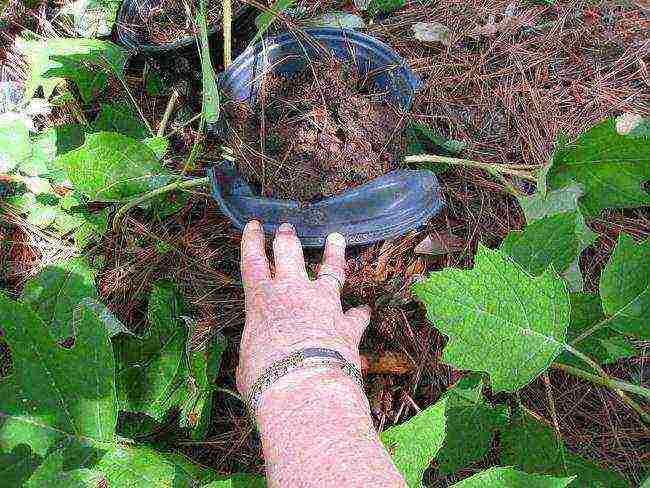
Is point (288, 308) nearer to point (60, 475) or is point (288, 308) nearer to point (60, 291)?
point (60, 475)

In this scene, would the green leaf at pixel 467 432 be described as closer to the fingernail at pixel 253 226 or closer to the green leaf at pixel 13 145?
the fingernail at pixel 253 226

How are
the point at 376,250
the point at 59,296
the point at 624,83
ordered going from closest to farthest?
the point at 59,296, the point at 376,250, the point at 624,83

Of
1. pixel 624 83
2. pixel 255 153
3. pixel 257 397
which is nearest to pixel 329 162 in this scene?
pixel 255 153

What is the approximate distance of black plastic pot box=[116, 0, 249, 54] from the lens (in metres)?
1.98

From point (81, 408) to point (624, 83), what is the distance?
2.17 meters

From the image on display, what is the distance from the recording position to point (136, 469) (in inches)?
50.3

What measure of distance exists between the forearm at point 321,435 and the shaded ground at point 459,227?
539mm

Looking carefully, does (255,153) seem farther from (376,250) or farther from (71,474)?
(71,474)

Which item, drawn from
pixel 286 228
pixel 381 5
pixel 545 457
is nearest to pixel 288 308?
pixel 286 228

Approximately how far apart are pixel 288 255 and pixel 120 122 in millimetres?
855

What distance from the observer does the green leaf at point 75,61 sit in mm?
1802

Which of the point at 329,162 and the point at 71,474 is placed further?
the point at 329,162

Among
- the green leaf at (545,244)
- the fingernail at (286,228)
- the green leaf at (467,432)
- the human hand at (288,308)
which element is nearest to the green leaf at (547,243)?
the green leaf at (545,244)

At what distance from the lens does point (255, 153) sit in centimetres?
180
